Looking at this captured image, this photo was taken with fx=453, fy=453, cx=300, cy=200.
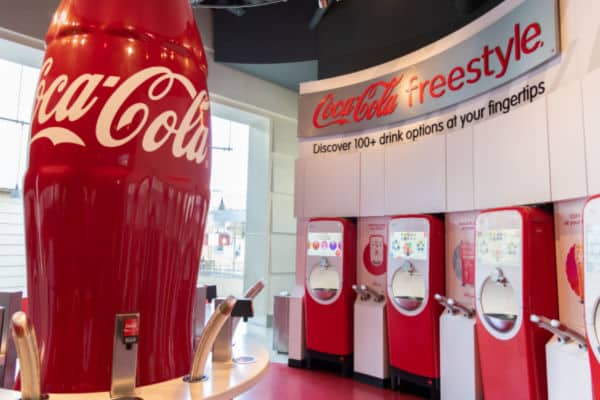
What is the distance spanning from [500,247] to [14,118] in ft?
16.7

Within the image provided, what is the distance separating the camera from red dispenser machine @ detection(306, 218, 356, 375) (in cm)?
462

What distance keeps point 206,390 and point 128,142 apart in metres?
0.58

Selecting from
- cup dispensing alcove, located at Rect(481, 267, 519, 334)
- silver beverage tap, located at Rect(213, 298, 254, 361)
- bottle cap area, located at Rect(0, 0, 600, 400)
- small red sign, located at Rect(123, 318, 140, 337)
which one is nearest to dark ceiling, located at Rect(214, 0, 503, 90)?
bottle cap area, located at Rect(0, 0, 600, 400)

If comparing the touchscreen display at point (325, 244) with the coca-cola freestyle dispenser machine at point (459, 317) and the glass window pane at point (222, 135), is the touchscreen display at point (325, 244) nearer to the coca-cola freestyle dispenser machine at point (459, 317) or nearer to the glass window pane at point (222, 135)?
the coca-cola freestyle dispenser machine at point (459, 317)

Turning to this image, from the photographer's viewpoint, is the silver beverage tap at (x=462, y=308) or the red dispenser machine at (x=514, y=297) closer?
the red dispenser machine at (x=514, y=297)

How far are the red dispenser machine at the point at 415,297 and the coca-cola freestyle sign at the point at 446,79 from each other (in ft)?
3.79

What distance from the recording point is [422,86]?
432cm

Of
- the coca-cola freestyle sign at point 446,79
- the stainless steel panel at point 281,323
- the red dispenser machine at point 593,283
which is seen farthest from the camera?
the stainless steel panel at point 281,323

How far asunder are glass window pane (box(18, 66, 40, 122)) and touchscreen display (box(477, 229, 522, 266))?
4.83 m

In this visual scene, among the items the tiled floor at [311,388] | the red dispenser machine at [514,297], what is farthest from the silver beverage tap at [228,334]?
the tiled floor at [311,388]

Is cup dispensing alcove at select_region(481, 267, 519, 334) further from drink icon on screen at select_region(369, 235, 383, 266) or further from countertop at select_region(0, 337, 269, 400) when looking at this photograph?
countertop at select_region(0, 337, 269, 400)

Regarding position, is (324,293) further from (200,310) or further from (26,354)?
(26,354)

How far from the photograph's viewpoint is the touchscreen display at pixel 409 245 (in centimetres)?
390

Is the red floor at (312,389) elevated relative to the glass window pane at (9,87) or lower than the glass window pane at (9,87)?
lower
